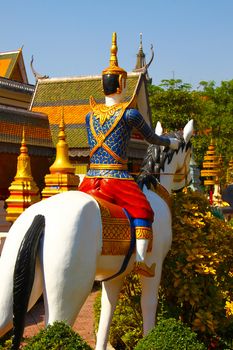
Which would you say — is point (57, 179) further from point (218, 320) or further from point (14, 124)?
point (218, 320)

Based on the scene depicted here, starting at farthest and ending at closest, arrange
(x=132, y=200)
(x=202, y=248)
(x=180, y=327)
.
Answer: (x=202, y=248)
(x=132, y=200)
(x=180, y=327)

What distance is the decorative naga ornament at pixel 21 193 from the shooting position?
9.70 m

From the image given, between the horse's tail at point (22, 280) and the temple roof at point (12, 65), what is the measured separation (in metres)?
21.1

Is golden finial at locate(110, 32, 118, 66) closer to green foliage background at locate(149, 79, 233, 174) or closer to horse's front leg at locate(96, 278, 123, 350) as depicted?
horse's front leg at locate(96, 278, 123, 350)

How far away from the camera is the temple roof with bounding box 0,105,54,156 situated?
44.8 feet

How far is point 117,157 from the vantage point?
458cm

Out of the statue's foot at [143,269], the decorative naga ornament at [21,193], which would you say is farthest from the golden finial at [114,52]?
the decorative naga ornament at [21,193]

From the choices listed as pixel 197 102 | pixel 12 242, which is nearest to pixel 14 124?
pixel 12 242

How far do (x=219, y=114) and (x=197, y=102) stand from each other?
1.75m

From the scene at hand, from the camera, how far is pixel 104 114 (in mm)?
4633

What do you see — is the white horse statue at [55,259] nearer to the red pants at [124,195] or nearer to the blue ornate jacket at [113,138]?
the red pants at [124,195]

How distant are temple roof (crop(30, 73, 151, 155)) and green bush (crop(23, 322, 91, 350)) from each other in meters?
13.6

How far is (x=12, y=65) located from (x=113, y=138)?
67.9ft

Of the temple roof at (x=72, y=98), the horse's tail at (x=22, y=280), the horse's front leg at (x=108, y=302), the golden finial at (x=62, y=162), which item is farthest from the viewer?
the temple roof at (x=72, y=98)
